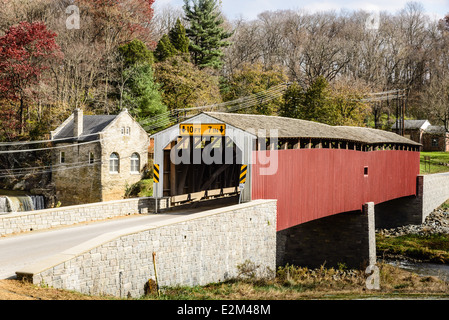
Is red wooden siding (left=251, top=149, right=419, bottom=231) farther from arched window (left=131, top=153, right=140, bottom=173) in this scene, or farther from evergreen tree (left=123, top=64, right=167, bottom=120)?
evergreen tree (left=123, top=64, right=167, bottom=120)

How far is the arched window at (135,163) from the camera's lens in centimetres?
2884

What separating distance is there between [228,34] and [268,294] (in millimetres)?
35565

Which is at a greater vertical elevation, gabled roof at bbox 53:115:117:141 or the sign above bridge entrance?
gabled roof at bbox 53:115:117:141

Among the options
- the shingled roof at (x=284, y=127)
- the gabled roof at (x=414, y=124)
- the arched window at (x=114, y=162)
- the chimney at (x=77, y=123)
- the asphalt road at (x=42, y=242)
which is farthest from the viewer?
the gabled roof at (x=414, y=124)

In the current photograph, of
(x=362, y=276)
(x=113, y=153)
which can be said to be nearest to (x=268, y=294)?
(x=362, y=276)

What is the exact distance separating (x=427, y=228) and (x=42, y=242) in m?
24.3

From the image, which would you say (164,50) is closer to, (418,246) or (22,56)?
(22,56)

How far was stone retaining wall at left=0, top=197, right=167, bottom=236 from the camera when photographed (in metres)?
12.2

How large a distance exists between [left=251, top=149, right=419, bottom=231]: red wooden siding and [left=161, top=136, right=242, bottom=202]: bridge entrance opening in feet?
6.02

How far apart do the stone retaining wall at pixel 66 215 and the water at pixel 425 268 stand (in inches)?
499

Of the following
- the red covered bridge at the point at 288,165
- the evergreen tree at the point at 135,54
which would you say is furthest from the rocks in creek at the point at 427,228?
the evergreen tree at the point at 135,54

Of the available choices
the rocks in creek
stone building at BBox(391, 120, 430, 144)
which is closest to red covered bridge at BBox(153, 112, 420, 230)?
the rocks in creek

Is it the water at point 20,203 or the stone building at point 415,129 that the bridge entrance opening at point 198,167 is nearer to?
the water at point 20,203
